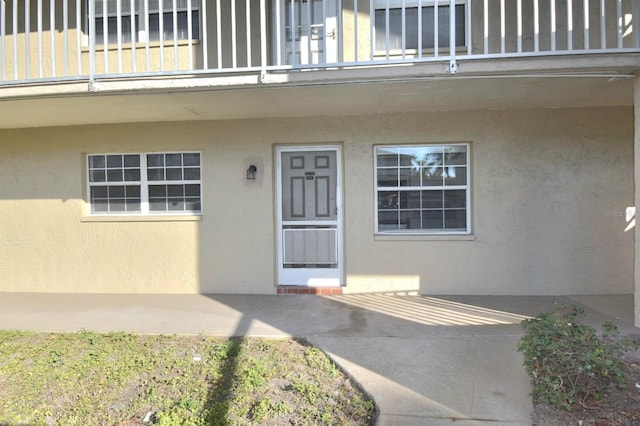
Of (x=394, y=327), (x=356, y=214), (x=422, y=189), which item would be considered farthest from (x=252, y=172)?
(x=394, y=327)

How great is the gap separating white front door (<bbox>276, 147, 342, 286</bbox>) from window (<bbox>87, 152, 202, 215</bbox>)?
142 cm

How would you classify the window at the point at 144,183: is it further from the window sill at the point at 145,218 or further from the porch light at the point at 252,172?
the porch light at the point at 252,172

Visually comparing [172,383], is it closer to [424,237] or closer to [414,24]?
[424,237]

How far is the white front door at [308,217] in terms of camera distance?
6605 millimetres

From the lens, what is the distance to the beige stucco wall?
6148 mm

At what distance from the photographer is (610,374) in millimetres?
3152

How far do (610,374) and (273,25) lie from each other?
5514mm

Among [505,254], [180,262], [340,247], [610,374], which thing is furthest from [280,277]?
[610,374]

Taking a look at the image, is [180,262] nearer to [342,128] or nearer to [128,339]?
[128,339]

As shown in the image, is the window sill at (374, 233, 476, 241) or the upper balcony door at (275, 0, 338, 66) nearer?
the upper balcony door at (275, 0, 338, 66)

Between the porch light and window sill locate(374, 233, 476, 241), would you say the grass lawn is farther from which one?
the porch light

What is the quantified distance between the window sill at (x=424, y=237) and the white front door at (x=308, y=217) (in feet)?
2.30

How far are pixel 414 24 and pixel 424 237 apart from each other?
310 cm

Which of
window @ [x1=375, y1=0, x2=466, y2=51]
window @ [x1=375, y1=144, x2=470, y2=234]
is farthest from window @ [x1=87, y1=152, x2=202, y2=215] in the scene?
window @ [x1=375, y1=0, x2=466, y2=51]
